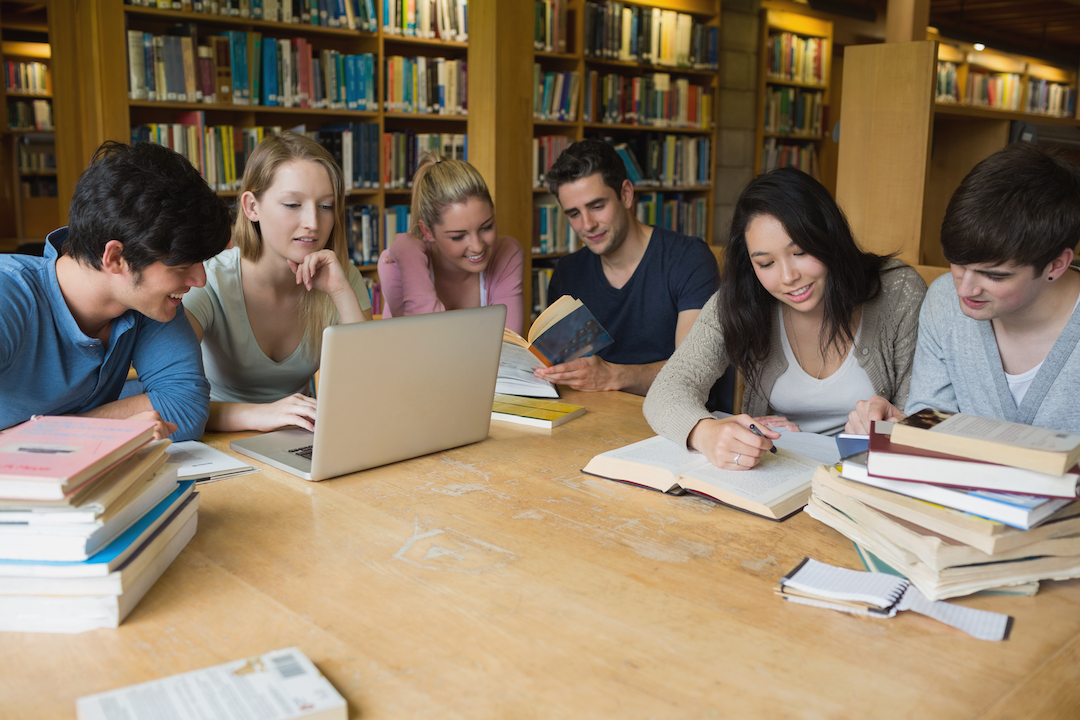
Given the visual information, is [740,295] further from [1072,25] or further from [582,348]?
[1072,25]

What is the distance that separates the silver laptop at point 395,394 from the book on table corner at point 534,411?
0.49 feet

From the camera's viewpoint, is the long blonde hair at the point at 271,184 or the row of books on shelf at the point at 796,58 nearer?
the long blonde hair at the point at 271,184

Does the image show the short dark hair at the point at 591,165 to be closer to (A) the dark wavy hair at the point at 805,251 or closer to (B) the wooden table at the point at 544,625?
(A) the dark wavy hair at the point at 805,251

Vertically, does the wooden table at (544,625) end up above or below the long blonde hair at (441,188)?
below

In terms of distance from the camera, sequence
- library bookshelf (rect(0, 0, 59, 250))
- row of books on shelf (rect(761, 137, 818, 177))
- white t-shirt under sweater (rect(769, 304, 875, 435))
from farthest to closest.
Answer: library bookshelf (rect(0, 0, 59, 250)) < row of books on shelf (rect(761, 137, 818, 177)) < white t-shirt under sweater (rect(769, 304, 875, 435))

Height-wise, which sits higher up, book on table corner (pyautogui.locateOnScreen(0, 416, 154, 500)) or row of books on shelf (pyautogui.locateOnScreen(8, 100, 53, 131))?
row of books on shelf (pyautogui.locateOnScreen(8, 100, 53, 131))

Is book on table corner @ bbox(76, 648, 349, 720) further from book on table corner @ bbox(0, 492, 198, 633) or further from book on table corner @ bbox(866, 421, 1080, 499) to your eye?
book on table corner @ bbox(866, 421, 1080, 499)

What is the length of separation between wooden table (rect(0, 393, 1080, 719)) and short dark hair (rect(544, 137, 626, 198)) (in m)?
1.41

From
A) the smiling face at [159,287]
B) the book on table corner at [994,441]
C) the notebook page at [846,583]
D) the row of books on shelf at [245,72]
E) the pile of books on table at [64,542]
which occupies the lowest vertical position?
the notebook page at [846,583]

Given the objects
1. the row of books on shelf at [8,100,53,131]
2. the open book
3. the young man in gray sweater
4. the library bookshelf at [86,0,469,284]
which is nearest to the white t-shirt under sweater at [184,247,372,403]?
the open book

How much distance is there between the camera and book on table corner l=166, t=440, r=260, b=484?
1271 mm

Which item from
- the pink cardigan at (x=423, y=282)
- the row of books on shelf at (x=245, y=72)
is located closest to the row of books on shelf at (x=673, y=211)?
the row of books on shelf at (x=245, y=72)

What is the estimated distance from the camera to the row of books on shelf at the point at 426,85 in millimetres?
4070

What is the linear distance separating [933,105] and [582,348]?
137 centimetres
